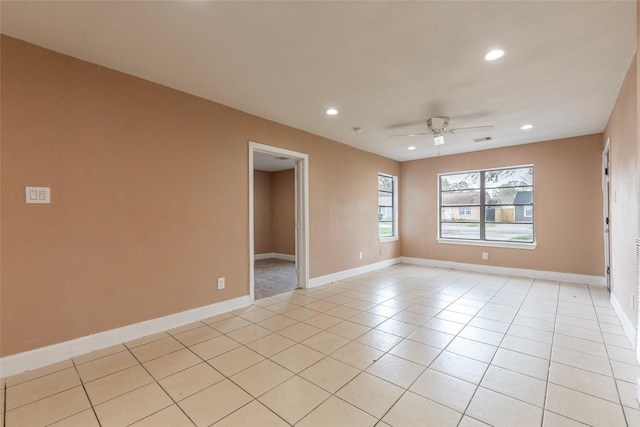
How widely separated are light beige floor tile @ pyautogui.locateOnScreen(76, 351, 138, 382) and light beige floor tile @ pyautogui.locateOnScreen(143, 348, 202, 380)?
6.9 inches

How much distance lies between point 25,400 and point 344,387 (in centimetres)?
215

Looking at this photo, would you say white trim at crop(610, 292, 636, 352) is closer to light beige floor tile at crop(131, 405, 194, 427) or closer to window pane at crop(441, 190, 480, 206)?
window pane at crop(441, 190, 480, 206)

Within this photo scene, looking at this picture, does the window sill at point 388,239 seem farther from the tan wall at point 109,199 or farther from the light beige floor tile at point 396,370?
the light beige floor tile at point 396,370

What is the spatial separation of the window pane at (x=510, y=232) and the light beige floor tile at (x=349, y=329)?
4.29m

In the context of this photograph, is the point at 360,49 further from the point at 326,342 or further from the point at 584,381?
the point at 584,381

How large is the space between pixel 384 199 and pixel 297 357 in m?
4.93

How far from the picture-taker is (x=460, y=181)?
6.30 meters

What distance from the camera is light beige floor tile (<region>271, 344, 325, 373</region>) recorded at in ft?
7.48

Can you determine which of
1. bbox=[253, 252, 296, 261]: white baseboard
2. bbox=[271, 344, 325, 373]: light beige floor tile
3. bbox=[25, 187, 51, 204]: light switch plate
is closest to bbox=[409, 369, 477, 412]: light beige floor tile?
bbox=[271, 344, 325, 373]: light beige floor tile

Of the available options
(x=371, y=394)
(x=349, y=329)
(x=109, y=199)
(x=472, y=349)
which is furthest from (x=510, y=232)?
(x=109, y=199)

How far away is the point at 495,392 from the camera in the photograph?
1.93m

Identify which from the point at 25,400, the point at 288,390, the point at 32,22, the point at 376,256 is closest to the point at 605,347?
the point at 288,390

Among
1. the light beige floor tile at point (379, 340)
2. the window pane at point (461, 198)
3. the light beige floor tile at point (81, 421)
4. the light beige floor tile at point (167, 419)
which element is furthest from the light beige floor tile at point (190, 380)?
the window pane at point (461, 198)

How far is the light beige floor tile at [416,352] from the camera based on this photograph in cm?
237
